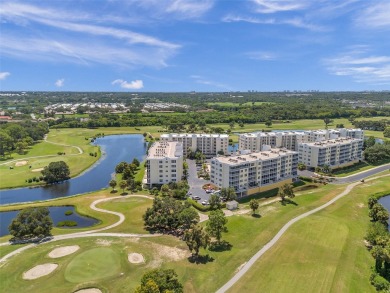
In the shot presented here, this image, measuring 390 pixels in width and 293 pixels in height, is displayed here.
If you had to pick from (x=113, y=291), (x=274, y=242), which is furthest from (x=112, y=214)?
(x=274, y=242)

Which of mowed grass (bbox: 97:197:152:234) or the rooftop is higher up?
the rooftop

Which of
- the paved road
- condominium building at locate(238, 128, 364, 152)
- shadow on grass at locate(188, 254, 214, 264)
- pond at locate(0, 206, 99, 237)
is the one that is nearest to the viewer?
shadow on grass at locate(188, 254, 214, 264)

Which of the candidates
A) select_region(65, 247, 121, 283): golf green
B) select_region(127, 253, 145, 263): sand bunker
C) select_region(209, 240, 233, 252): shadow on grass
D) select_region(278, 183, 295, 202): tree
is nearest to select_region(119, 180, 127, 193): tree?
select_region(65, 247, 121, 283): golf green

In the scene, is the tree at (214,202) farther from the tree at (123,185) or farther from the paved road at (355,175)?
the paved road at (355,175)

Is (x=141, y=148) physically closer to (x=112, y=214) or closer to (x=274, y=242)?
(x=112, y=214)

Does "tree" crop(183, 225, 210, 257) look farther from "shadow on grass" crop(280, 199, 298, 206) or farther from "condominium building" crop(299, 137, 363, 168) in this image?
"condominium building" crop(299, 137, 363, 168)

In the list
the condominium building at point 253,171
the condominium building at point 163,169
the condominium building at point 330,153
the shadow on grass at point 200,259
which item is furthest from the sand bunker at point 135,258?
the condominium building at point 330,153
